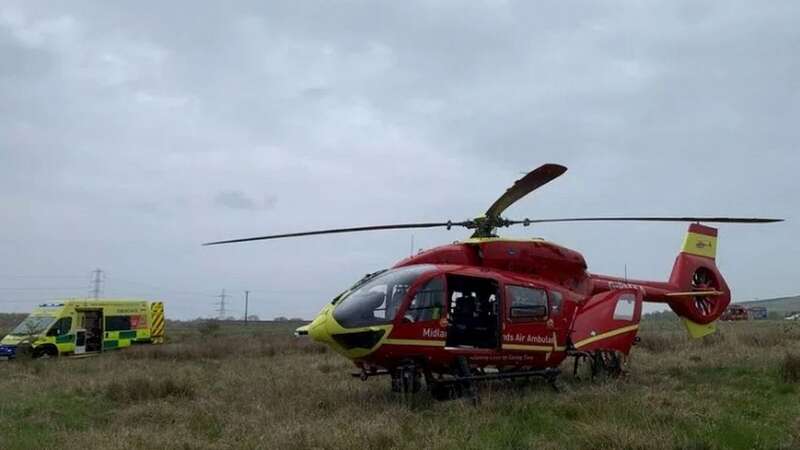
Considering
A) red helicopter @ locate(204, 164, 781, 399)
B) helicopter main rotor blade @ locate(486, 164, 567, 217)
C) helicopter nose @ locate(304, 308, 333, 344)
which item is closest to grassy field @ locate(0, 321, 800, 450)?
red helicopter @ locate(204, 164, 781, 399)

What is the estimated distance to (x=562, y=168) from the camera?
1024cm

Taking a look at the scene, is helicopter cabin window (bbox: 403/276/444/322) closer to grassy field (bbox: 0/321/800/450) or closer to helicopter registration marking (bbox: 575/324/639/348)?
grassy field (bbox: 0/321/800/450)

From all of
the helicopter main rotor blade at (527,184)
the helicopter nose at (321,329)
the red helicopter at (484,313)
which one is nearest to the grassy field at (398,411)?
the red helicopter at (484,313)

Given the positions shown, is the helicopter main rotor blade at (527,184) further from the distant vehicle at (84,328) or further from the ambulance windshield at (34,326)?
the ambulance windshield at (34,326)

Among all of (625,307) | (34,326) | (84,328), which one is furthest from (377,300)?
(84,328)

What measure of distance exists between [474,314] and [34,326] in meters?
24.3

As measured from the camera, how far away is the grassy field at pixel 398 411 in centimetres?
820

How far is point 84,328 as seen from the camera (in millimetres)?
31703

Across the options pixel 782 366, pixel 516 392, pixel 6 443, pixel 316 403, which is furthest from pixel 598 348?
pixel 6 443

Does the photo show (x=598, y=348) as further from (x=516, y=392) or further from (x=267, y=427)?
(x=267, y=427)

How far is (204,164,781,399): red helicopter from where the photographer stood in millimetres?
11398

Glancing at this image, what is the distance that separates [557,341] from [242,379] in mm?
7426

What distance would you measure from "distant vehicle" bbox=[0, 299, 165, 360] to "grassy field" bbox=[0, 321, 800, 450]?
467 inches

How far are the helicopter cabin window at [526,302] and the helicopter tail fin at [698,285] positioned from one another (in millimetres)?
5461
